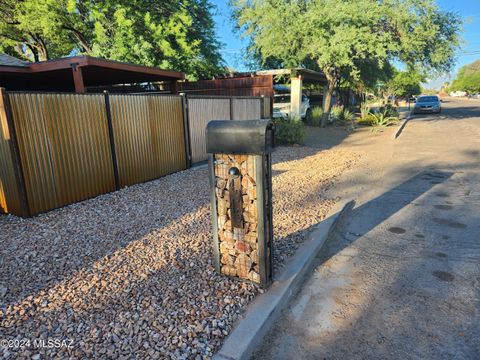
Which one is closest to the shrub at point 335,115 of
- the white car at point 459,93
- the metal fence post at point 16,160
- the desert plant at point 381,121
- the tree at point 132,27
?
the desert plant at point 381,121

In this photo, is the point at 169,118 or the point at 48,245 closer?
the point at 48,245

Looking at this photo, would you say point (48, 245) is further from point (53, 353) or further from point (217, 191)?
point (217, 191)

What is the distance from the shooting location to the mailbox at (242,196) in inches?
106

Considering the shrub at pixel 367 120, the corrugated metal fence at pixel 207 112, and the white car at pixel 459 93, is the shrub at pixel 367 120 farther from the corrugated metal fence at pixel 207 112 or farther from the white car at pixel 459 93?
the white car at pixel 459 93

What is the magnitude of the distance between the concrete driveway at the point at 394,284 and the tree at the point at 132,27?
11.0 meters

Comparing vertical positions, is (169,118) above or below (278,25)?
below

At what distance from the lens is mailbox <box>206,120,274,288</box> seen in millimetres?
2699

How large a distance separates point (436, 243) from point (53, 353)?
4053 mm

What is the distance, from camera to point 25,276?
3178 mm

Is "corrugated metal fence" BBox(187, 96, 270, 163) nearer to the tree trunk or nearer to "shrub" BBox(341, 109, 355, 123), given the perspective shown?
the tree trunk

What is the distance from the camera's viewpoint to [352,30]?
42.4 feet

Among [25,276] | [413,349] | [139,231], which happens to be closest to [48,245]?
[25,276]

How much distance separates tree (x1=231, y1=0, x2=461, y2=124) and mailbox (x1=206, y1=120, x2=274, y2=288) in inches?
475

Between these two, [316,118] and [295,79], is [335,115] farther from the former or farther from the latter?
[295,79]
